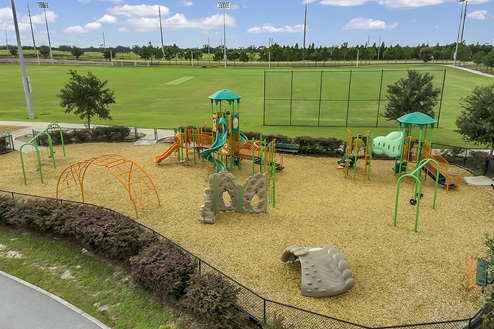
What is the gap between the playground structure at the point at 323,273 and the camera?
8.97m

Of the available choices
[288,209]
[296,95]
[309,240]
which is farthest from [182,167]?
[296,95]

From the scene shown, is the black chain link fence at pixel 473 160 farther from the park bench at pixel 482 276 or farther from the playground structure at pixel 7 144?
the playground structure at pixel 7 144

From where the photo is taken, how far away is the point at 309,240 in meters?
11.5

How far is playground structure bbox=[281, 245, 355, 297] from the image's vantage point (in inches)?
353

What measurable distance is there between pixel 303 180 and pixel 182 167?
19.8 feet

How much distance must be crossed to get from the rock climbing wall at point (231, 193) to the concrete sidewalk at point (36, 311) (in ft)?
16.5

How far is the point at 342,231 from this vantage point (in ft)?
39.7

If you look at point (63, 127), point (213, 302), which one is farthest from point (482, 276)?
point (63, 127)

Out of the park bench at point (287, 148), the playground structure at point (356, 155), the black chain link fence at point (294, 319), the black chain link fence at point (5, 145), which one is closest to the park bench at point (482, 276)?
the black chain link fence at point (294, 319)

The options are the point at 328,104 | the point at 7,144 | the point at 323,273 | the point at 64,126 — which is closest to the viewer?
the point at 323,273

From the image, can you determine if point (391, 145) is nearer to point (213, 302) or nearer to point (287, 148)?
point (287, 148)

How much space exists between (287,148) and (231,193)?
8.03m

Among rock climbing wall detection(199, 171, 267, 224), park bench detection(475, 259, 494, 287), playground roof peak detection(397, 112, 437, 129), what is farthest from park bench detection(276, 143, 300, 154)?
park bench detection(475, 259, 494, 287)

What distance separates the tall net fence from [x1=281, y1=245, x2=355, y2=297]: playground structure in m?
20.6
